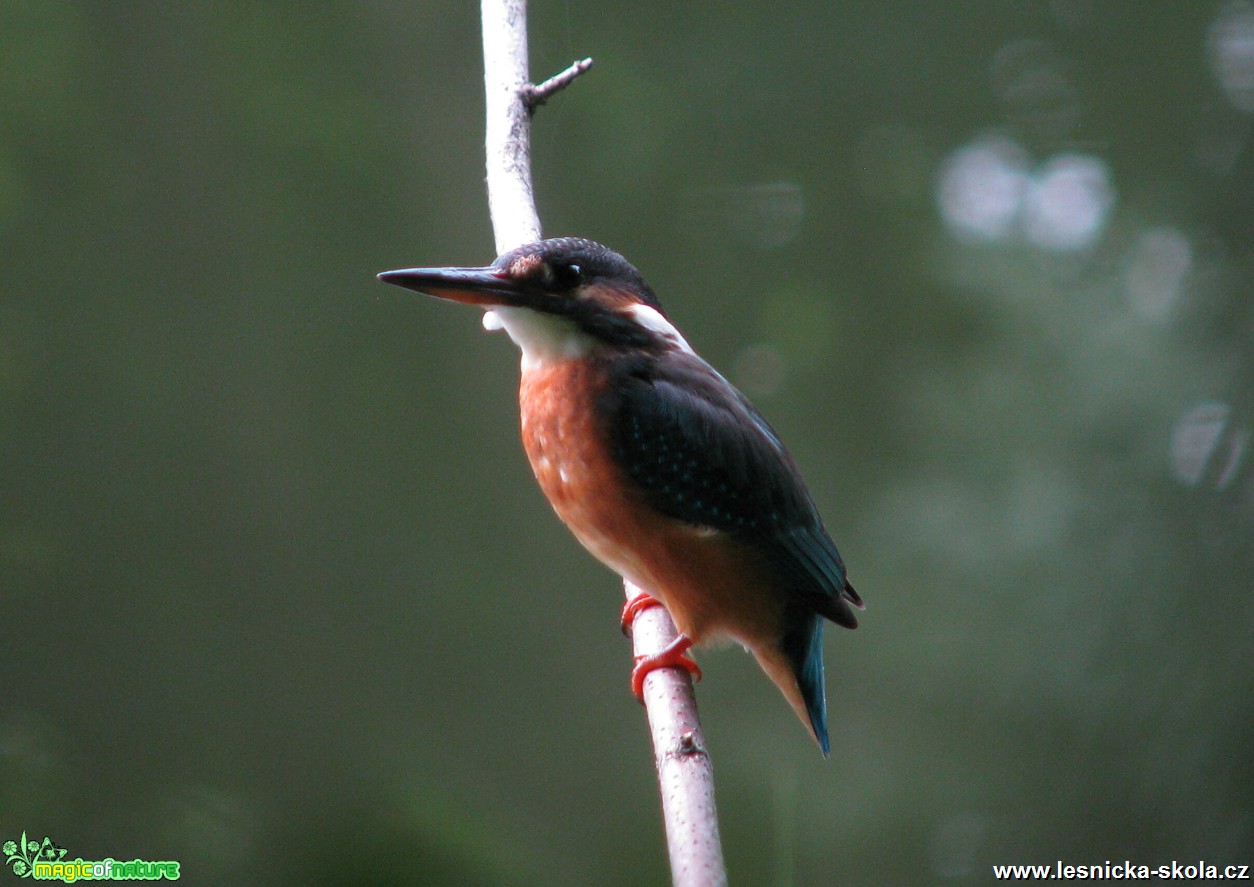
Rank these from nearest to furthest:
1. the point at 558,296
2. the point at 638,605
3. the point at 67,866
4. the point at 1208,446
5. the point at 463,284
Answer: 1. the point at 463,284
2. the point at 558,296
3. the point at 638,605
4. the point at 67,866
5. the point at 1208,446

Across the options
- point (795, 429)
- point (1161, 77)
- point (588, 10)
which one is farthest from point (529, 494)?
point (1161, 77)

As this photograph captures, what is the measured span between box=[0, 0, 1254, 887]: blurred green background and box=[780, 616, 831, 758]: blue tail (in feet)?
4.10

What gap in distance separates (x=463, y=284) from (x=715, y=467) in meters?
0.44

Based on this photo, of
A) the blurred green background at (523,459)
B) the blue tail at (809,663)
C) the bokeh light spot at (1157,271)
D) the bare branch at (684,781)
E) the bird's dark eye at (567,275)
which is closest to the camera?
the bare branch at (684,781)

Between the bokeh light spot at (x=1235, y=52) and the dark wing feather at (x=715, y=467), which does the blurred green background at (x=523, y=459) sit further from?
the dark wing feather at (x=715, y=467)

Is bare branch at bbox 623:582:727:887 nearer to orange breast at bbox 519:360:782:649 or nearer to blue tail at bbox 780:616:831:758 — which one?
orange breast at bbox 519:360:782:649

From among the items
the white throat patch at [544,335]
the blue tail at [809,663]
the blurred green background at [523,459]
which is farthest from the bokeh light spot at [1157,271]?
the white throat patch at [544,335]

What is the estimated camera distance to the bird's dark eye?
151 cm

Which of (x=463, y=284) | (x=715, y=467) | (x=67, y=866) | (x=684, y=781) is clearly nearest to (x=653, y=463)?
(x=715, y=467)

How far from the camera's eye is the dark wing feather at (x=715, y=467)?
61.3 inches

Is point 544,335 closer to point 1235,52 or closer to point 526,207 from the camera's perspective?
point 526,207

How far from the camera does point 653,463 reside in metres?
1.56

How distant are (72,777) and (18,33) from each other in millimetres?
1918

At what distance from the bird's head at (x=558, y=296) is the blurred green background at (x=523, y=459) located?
1.54m
